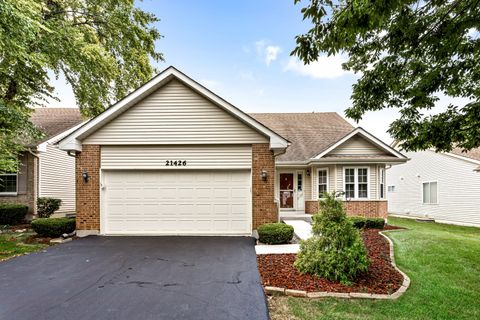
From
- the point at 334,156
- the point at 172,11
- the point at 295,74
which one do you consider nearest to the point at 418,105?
the point at 334,156

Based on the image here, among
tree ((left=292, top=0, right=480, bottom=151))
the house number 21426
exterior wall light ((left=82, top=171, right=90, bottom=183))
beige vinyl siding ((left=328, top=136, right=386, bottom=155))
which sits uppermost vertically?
tree ((left=292, top=0, right=480, bottom=151))

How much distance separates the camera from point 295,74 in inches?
792

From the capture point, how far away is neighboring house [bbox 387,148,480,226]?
15.6 metres

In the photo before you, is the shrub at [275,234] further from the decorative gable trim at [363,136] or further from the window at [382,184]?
the window at [382,184]

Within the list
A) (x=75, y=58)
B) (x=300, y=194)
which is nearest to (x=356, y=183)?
(x=300, y=194)

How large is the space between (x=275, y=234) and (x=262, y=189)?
1.70 metres

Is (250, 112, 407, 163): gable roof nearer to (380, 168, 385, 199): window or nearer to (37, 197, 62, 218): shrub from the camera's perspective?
(380, 168, 385, 199): window

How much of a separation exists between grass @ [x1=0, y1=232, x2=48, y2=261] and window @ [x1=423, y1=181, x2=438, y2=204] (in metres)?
21.1

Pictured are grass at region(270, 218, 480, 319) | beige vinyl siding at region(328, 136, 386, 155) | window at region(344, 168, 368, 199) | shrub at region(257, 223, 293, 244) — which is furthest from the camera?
beige vinyl siding at region(328, 136, 386, 155)

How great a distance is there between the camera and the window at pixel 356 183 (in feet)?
45.5

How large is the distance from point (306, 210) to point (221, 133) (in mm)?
8258

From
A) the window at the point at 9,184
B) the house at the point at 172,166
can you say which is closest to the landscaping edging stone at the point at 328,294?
the house at the point at 172,166

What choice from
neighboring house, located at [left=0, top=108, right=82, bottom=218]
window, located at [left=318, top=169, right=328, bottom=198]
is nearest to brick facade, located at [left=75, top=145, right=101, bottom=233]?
neighboring house, located at [left=0, top=108, right=82, bottom=218]

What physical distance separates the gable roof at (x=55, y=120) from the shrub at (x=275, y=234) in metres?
12.8
